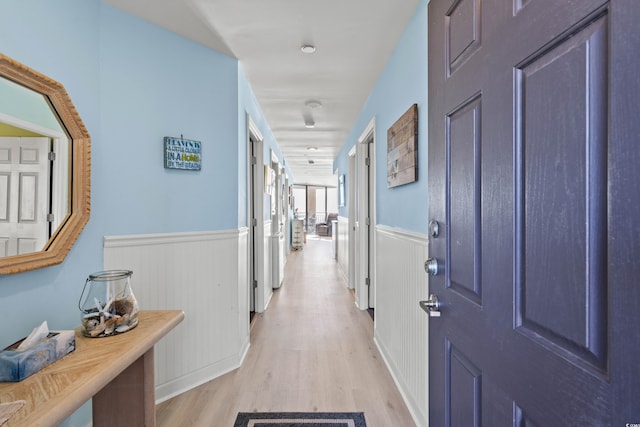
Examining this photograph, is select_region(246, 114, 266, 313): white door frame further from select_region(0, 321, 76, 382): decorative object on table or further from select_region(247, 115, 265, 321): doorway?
select_region(0, 321, 76, 382): decorative object on table

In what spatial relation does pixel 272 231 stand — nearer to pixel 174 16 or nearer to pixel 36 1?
pixel 174 16

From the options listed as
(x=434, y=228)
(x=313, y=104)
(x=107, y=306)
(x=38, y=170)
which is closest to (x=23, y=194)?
(x=38, y=170)

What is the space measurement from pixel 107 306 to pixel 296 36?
75.8 inches

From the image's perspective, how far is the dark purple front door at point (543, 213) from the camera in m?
0.47

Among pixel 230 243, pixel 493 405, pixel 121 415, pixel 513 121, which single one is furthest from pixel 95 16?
pixel 493 405

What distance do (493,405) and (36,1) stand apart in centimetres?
222

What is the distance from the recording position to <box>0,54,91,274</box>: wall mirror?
124 centimetres

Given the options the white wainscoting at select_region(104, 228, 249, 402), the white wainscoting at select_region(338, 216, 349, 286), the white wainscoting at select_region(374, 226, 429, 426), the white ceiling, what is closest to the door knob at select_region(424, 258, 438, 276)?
the white wainscoting at select_region(374, 226, 429, 426)

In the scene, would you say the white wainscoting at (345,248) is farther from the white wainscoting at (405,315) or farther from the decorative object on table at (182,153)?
the decorative object on table at (182,153)

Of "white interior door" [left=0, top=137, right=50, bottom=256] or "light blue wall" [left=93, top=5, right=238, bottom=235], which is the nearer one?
"white interior door" [left=0, top=137, right=50, bottom=256]

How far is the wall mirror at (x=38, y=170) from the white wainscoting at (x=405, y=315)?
69.9 inches

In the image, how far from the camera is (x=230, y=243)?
241 centimetres

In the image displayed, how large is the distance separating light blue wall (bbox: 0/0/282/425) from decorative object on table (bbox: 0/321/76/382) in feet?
0.97

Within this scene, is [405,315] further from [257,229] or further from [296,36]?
[257,229]
